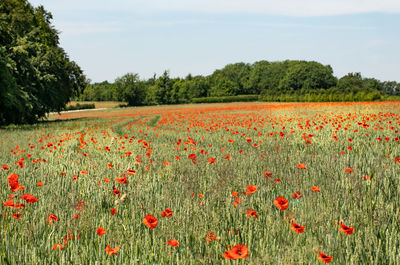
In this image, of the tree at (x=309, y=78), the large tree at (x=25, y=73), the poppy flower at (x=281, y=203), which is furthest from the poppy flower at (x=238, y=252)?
the tree at (x=309, y=78)

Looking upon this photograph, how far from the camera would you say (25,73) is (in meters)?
30.5

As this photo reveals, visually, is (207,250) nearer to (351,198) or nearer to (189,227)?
(189,227)

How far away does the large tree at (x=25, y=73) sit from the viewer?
24.8 m

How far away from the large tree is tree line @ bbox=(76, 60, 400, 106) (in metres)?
46.1

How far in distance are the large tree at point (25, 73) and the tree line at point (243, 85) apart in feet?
151

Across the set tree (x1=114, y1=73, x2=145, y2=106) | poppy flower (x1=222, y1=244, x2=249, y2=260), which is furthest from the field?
tree (x1=114, y1=73, x2=145, y2=106)

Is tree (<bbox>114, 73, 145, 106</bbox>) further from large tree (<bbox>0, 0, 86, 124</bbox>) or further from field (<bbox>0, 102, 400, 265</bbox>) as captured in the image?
field (<bbox>0, 102, 400, 265</bbox>)

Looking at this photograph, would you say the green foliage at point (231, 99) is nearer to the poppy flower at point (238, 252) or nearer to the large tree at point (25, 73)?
the large tree at point (25, 73)

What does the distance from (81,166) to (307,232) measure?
14.5ft

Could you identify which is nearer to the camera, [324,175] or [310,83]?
[324,175]

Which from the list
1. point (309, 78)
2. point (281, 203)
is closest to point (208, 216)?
point (281, 203)

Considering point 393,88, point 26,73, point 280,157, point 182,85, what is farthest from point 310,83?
point 280,157

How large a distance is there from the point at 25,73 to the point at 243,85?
380 feet

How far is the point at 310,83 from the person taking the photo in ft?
390
